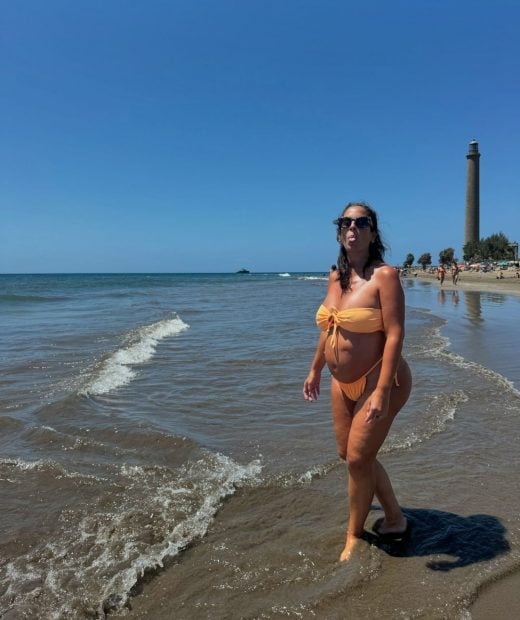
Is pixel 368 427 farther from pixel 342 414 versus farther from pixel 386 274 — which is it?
pixel 386 274

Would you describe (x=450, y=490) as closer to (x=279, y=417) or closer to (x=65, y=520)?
(x=279, y=417)

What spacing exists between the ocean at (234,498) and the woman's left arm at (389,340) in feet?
3.48

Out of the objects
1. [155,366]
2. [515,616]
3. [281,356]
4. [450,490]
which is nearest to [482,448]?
[450,490]

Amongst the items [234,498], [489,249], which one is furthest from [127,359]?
[489,249]

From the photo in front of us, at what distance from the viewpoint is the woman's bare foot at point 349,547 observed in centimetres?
314

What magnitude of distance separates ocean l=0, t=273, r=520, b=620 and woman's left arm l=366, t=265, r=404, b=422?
3.48ft

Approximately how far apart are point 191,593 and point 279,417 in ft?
11.4

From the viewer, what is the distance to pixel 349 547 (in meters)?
3.21

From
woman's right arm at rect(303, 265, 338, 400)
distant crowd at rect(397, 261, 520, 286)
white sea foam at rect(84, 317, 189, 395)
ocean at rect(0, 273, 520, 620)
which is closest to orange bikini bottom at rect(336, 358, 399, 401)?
woman's right arm at rect(303, 265, 338, 400)

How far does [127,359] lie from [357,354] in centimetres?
809

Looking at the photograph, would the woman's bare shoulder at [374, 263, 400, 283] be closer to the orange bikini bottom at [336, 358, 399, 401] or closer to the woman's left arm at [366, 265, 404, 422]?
the woman's left arm at [366, 265, 404, 422]

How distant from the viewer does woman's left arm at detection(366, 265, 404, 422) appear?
9.48 ft

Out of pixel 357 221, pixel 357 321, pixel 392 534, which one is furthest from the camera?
pixel 392 534

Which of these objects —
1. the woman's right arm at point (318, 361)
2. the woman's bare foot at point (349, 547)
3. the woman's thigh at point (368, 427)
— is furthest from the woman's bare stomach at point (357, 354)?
the woman's bare foot at point (349, 547)
